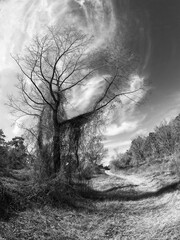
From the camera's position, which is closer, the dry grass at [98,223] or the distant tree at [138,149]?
the dry grass at [98,223]

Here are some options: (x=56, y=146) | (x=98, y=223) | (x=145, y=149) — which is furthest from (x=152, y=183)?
(x=145, y=149)

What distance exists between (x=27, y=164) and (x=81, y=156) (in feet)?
9.47

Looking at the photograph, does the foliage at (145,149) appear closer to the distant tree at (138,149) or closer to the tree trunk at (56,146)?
the distant tree at (138,149)

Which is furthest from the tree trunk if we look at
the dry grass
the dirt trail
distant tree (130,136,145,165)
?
distant tree (130,136,145,165)

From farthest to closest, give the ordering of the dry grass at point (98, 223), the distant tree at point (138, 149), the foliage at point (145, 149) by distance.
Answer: the distant tree at point (138, 149)
the foliage at point (145, 149)
the dry grass at point (98, 223)

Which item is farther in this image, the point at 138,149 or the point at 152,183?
the point at 138,149

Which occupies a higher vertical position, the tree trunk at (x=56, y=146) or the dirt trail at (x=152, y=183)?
the tree trunk at (x=56, y=146)

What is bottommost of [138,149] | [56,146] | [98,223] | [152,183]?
[98,223]

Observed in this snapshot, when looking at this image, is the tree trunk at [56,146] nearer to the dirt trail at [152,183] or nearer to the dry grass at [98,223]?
the dry grass at [98,223]

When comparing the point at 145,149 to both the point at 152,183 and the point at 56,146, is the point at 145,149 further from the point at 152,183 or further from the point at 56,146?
the point at 56,146

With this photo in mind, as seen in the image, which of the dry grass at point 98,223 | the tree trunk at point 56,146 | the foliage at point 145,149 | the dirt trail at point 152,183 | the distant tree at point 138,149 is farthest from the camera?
the distant tree at point 138,149

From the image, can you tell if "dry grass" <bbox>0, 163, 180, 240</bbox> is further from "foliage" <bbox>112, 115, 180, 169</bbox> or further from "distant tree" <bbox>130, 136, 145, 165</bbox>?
"distant tree" <bbox>130, 136, 145, 165</bbox>

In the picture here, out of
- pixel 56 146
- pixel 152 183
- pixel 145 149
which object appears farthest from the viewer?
pixel 145 149

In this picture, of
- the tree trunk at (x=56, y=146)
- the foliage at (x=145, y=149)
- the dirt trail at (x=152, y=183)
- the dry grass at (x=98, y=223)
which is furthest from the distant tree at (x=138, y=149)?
the dry grass at (x=98, y=223)
